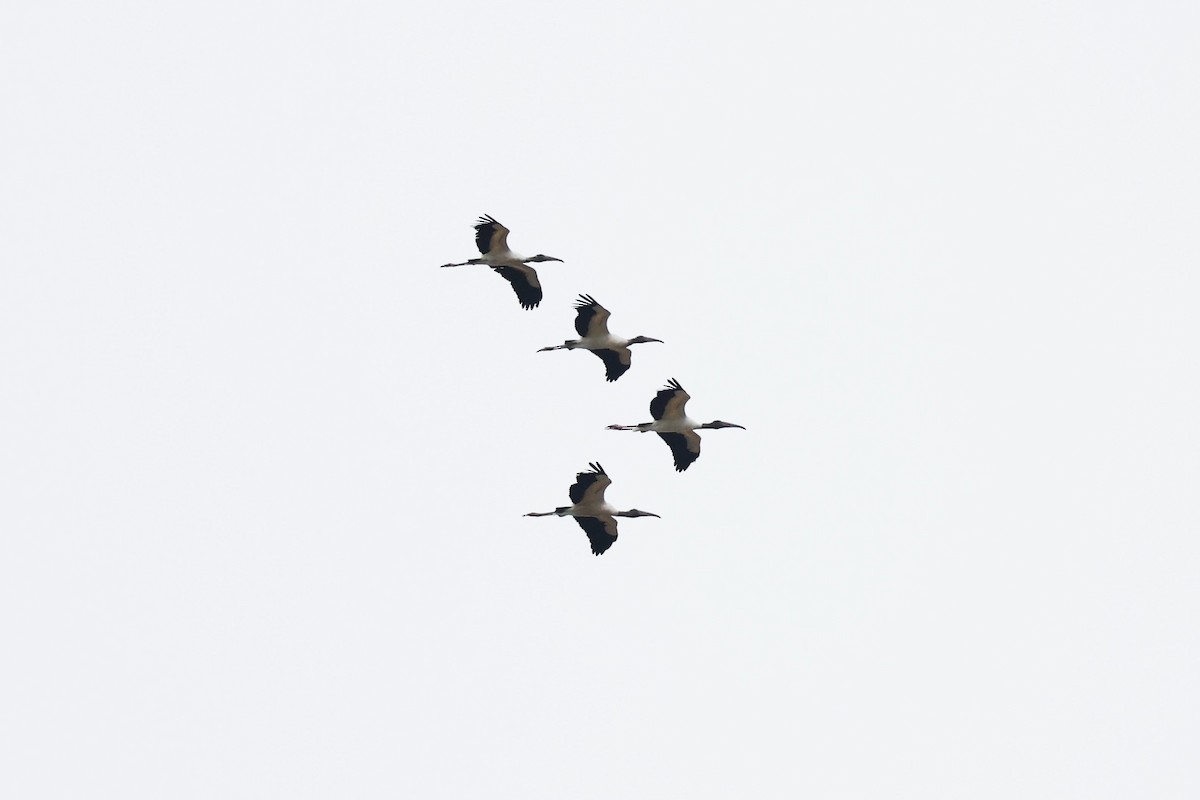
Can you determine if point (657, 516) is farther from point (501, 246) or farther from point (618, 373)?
point (501, 246)

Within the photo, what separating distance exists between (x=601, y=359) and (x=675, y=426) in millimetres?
2445

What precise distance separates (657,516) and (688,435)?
1.89 m

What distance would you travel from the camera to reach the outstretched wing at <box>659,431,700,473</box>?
130ft

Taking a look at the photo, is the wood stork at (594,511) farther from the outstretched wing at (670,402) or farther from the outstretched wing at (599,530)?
the outstretched wing at (670,402)

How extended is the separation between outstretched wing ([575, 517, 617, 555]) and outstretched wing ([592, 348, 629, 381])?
4090 millimetres

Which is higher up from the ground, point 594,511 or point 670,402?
point 670,402

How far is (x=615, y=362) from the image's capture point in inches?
1603

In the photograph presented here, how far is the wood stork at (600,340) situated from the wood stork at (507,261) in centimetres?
109

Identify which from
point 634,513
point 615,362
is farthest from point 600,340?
point 634,513

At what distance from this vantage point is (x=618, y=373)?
40.7 meters

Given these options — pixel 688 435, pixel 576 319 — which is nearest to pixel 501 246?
pixel 576 319

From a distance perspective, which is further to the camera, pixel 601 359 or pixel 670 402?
pixel 601 359

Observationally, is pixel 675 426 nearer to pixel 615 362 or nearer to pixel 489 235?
pixel 615 362

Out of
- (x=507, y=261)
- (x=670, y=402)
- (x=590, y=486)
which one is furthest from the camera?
(x=507, y=261)
